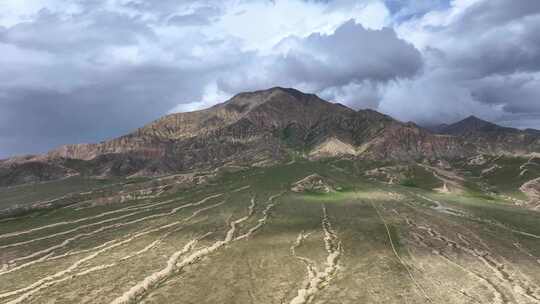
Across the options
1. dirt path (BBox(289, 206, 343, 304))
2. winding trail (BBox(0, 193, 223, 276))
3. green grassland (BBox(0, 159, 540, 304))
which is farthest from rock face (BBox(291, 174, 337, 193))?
dirt path (BBox(289, 206, 343, 304))

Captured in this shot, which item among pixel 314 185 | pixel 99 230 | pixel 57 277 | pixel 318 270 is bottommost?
pixel 99 230

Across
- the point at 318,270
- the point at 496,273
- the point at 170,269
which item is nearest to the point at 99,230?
the point at 170,269

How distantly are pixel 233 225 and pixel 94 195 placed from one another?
308ft

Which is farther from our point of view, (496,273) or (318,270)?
(496,273)

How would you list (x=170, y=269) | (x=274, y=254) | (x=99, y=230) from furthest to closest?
(x=99, y=230) → (x=274, y=254) → (x=170, y=269)

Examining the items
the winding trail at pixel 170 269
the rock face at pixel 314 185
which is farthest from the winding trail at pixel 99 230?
the rock face at pixel 314 185

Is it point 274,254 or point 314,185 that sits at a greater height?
point 314,185

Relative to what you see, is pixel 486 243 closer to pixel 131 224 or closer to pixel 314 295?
pixel 314 295

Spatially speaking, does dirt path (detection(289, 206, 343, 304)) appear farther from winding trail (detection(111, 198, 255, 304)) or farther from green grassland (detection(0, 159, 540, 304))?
winding trail (detection(111, 198, 255, 304))

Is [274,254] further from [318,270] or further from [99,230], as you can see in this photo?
[99,230]

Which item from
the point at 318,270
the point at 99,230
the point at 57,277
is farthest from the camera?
the point at 99,230

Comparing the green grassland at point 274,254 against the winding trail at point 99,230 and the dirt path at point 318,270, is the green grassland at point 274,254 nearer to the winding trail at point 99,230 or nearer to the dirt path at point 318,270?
the dirt path at point 318,270

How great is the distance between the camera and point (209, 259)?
69750 mm

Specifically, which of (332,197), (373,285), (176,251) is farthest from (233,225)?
(332,197)
